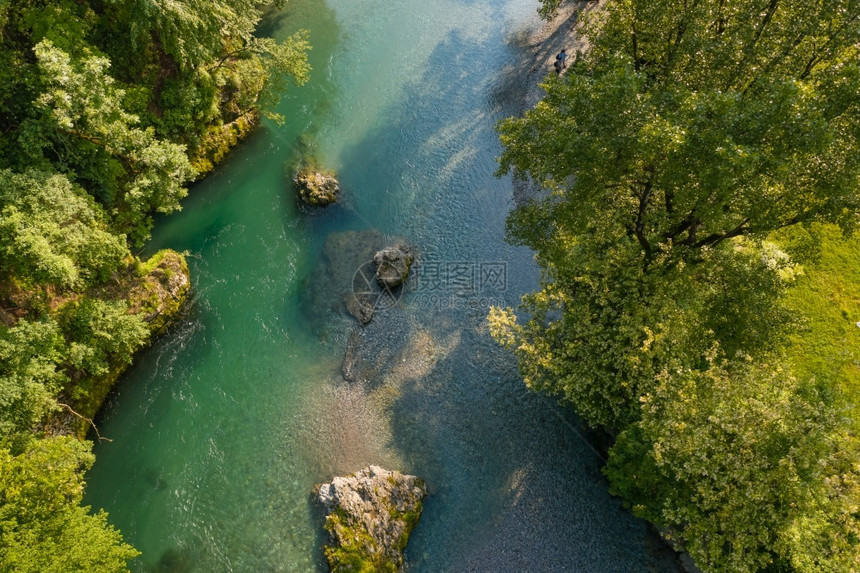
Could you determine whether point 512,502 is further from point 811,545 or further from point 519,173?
point 519,173

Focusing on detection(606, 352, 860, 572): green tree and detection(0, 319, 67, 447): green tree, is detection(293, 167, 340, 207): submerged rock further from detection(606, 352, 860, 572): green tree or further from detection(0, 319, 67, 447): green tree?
detection(606, 352, 860, 572): green tree

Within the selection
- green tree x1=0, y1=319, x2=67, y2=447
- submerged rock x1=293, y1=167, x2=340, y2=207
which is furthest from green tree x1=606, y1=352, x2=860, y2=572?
green tree x1=0, y1=319, x2=67, y2=447

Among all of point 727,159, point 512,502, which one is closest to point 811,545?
point 512,502

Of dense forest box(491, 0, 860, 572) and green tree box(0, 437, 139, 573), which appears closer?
dense forest box(491, 0, 860, 572)

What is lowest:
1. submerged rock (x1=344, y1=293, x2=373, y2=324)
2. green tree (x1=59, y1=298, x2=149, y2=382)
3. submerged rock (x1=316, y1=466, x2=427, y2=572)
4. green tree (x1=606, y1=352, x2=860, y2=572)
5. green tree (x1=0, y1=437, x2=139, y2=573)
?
green tree (x1=0, y1=437, x2=139, y2=573)

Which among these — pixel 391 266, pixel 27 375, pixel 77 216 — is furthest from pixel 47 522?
pixel 391 266

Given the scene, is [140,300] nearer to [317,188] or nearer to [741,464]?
[317,188]
